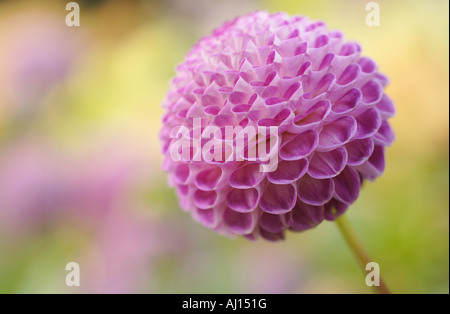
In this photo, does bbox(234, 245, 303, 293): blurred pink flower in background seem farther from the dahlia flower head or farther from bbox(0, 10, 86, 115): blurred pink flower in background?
bbox(0, 10, 86, 115): blurred pink flower in background

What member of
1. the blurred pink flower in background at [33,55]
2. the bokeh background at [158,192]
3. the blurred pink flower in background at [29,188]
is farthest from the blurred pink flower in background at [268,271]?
the blurred pink flower in background at [33,55]

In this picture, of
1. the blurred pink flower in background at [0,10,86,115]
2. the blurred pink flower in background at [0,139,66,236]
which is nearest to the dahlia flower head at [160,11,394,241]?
the blurred pink flower in background at [0,139,66,236]

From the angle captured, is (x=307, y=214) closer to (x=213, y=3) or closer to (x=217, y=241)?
(x=217, y=241)

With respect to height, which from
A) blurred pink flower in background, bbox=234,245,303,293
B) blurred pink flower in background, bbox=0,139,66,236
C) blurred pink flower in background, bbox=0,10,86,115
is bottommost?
blurred pink flower in background, bbox=234,245,303,293

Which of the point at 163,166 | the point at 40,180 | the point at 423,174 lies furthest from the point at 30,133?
the point at 423,174

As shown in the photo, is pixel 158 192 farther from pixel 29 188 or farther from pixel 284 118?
pixel 284 118

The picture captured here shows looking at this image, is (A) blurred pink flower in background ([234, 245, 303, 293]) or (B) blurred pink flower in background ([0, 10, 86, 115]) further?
(B) blurred pink flower in background ([0, 10, 86, 115])
